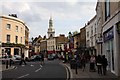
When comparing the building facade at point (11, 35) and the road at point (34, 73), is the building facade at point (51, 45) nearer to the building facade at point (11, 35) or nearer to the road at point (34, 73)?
the building facade at point (11, 35)

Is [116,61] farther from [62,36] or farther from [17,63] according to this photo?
[62,36]

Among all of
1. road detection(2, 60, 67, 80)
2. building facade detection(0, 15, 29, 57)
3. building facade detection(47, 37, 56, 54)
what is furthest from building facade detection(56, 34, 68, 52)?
road detection(2, 60, 67, 80)

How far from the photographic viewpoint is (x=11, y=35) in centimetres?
6412

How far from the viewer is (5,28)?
2462 inches

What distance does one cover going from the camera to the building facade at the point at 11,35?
61.4 meters

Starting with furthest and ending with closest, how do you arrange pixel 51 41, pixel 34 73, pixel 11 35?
pixel 51 41 → pixel 11 35 → pixel 34 73

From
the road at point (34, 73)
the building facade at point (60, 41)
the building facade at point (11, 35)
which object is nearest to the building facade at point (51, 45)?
the building facade at point (60, 41)

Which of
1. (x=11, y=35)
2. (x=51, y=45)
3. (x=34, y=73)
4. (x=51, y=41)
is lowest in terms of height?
(x=34, y=73)

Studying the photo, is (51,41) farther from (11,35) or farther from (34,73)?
(34,73)

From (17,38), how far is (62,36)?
231 ft

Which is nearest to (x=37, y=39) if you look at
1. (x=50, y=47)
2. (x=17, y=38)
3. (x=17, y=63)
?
(x=50, y=47)

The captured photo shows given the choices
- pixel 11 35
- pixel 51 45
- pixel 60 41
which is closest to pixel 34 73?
pixel 11 35

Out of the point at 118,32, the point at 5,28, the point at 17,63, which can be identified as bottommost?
the point at 17,63

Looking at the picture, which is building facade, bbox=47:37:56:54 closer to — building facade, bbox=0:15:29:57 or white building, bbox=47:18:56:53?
white building, bbox=47:18:56:53
